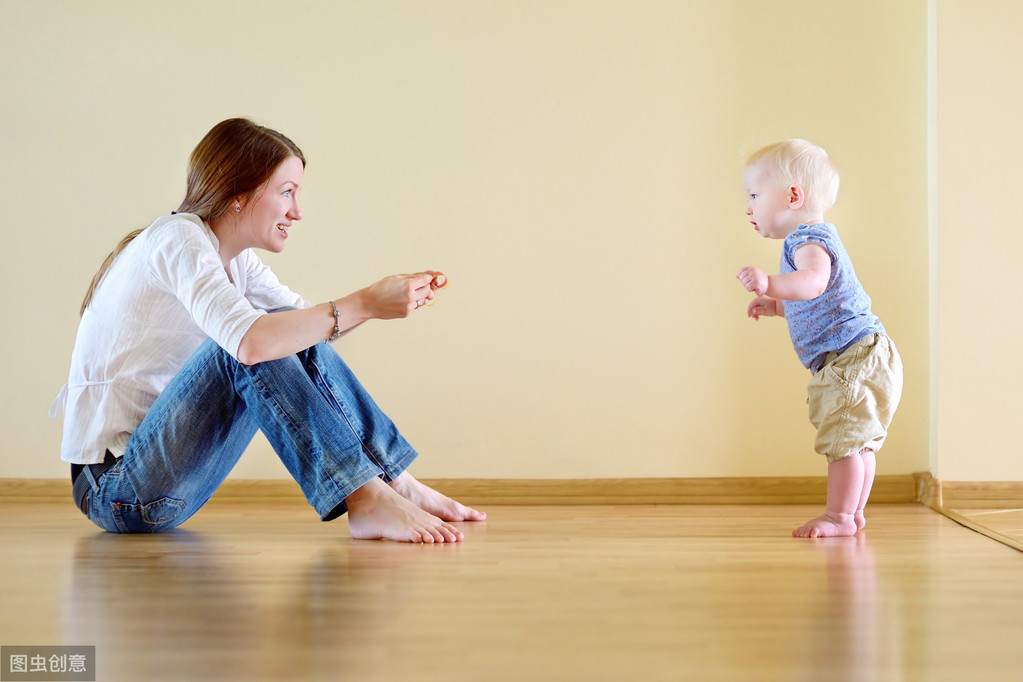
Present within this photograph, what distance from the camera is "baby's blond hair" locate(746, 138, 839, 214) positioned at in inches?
69.8

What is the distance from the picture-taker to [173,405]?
149cm

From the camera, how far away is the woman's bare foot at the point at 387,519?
5.01ft

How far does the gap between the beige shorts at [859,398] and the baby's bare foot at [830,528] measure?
4.2 inches

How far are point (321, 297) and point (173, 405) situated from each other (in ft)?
3.01

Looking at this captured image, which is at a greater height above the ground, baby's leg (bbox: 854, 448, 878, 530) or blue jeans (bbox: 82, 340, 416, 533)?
blue jeans (bbox: 82, 340, 416, 533)

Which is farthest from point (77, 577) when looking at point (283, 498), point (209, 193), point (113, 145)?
point (113, 145)

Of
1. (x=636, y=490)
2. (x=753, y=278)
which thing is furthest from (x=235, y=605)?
(x=636, y=490)

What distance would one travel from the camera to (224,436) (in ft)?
5.07

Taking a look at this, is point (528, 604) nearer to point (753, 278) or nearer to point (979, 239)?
point (753, 278)

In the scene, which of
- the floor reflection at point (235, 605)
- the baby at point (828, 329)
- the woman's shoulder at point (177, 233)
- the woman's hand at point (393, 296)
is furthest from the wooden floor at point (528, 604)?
the woman's shoulder at point (177, 233)

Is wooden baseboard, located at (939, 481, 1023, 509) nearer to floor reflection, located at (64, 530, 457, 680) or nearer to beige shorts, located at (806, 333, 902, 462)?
beige shorts, located at (806, 333, 902, 462)

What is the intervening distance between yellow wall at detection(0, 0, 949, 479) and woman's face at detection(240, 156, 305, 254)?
0.67 meters

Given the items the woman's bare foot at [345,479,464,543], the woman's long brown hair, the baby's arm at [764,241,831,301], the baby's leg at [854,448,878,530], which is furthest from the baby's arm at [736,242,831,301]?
the woman's long brown hair

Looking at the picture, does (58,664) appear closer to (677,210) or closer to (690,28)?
(677,210)
